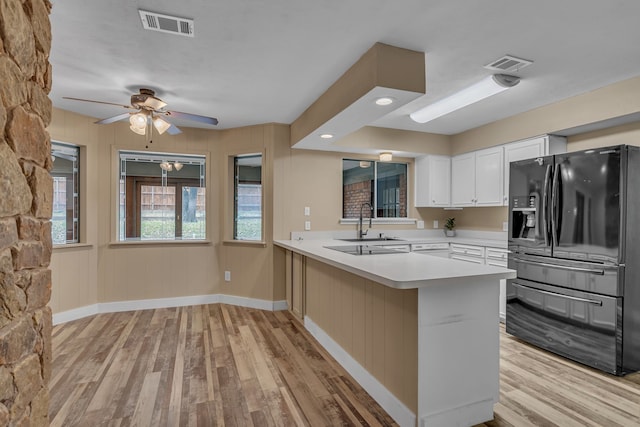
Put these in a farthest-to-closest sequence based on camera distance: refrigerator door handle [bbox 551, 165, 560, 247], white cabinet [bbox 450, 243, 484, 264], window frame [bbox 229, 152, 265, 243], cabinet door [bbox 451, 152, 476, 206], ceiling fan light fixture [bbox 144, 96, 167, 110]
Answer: cabinet door [bbox 451, 152, 476, 206]
window frame [bbox 229, 152, 265, 243]
white cabinet [bbox 450, 243, 484, 264]
refrigerator door handle [bbox 551, 165, 560, 247]
ceiling fan light fixture [bbox 144, 96, 167, 110]

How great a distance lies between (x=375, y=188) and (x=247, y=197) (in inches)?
74.0

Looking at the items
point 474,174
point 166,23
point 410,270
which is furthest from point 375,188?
point 166,23

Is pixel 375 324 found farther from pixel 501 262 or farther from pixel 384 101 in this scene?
pixel 501 262

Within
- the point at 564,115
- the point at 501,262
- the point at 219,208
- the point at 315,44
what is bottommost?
the point at 501,262

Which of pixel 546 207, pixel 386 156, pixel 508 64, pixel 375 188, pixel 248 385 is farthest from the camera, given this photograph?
pixel 375 188

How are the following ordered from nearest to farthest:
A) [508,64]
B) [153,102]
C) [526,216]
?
[508,64] → [153,102] → [526,216]

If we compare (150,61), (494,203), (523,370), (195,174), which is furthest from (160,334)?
(494,203)

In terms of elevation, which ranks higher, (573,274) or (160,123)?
(160,123)

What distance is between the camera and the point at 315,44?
92.7 inches

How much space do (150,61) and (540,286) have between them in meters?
3.85

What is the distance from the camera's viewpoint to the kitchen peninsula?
1.89 m

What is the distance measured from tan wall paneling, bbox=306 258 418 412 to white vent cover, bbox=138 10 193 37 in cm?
204

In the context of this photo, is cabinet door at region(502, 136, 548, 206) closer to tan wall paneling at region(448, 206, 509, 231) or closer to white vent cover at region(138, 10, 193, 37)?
tan wall paneling at region(448, 206, 509, 231)

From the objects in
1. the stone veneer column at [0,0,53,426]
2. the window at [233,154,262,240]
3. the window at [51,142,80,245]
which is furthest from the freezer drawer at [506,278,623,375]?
the window at [51,142,80,245]
